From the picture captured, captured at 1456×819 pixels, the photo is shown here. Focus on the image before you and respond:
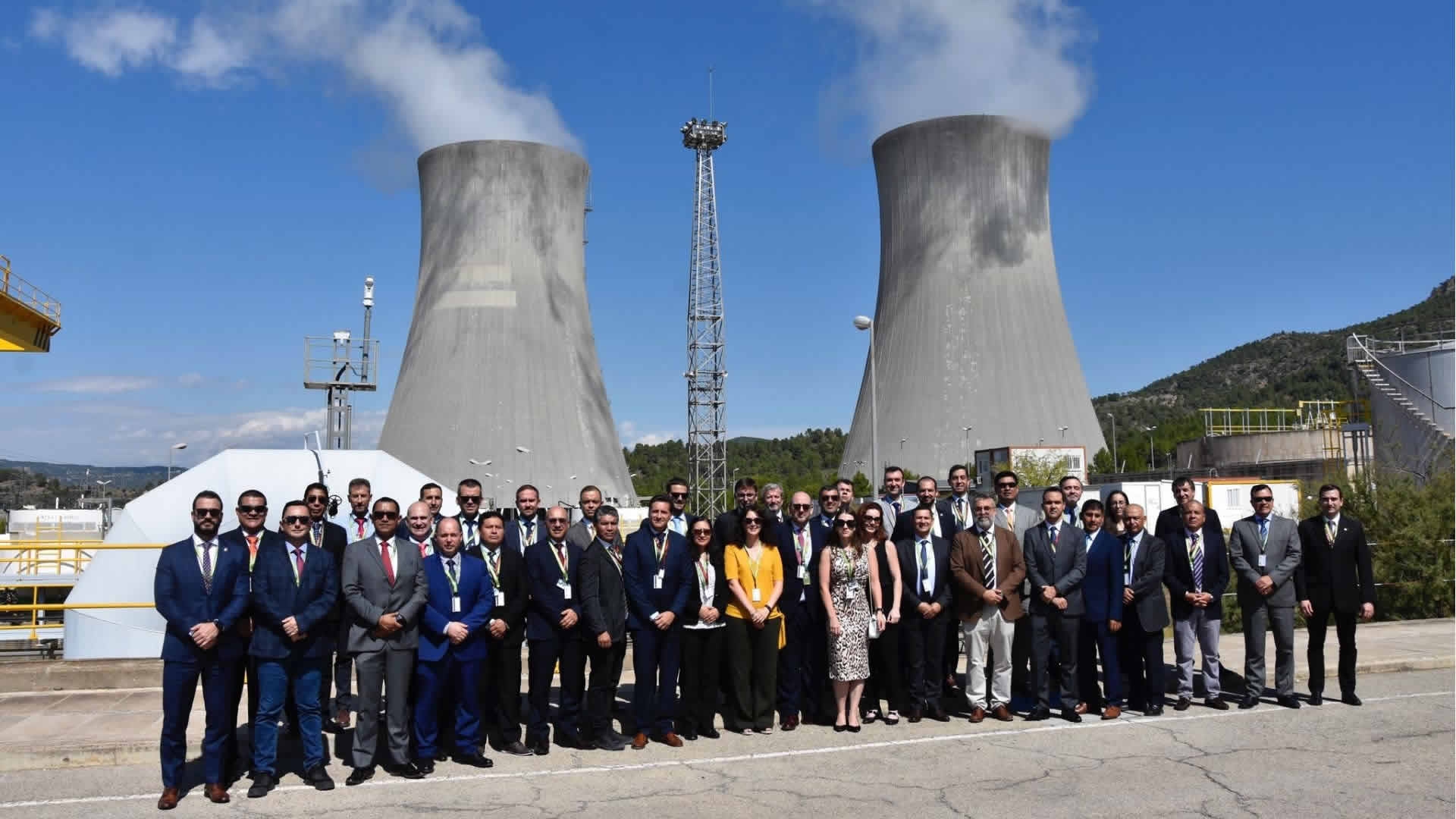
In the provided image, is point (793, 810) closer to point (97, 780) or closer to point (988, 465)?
point (97, 780)

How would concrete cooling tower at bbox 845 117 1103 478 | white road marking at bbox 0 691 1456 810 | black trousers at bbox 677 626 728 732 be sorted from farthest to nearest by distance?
concrete cooling tower at bbox 845 117 1103 478
black trousers at bbox 677 626 728 732
white road marking at bbox 0 691 1456 810

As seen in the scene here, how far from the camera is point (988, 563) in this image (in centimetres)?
634

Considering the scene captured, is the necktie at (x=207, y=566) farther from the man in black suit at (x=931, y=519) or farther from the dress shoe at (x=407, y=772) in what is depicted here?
the man in black suit at (x=931, y=519)

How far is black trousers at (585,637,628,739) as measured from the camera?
5.76 m

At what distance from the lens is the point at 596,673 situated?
583 centimetres

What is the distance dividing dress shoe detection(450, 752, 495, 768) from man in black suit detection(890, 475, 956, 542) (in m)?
2.58

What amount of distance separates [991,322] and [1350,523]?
2051 cm

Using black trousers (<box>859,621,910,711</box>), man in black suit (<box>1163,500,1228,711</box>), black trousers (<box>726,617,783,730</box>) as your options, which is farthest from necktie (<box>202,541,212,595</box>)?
man in black suit (<box>1163,500,1228,711</box>)

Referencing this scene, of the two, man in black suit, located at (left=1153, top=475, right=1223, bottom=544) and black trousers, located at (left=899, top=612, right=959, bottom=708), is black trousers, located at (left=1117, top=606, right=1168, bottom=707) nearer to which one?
man in black suit, located at (left=1153, top=475, right=1223, bottom=544)

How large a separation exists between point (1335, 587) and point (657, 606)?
3.81 metres

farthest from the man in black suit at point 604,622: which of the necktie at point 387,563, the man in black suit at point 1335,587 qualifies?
the man in black suit at point 1335,587

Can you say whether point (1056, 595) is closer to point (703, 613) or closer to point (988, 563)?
point (988, 563)

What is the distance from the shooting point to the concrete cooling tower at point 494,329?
2666cm

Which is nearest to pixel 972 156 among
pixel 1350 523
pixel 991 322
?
pixel 991 322
